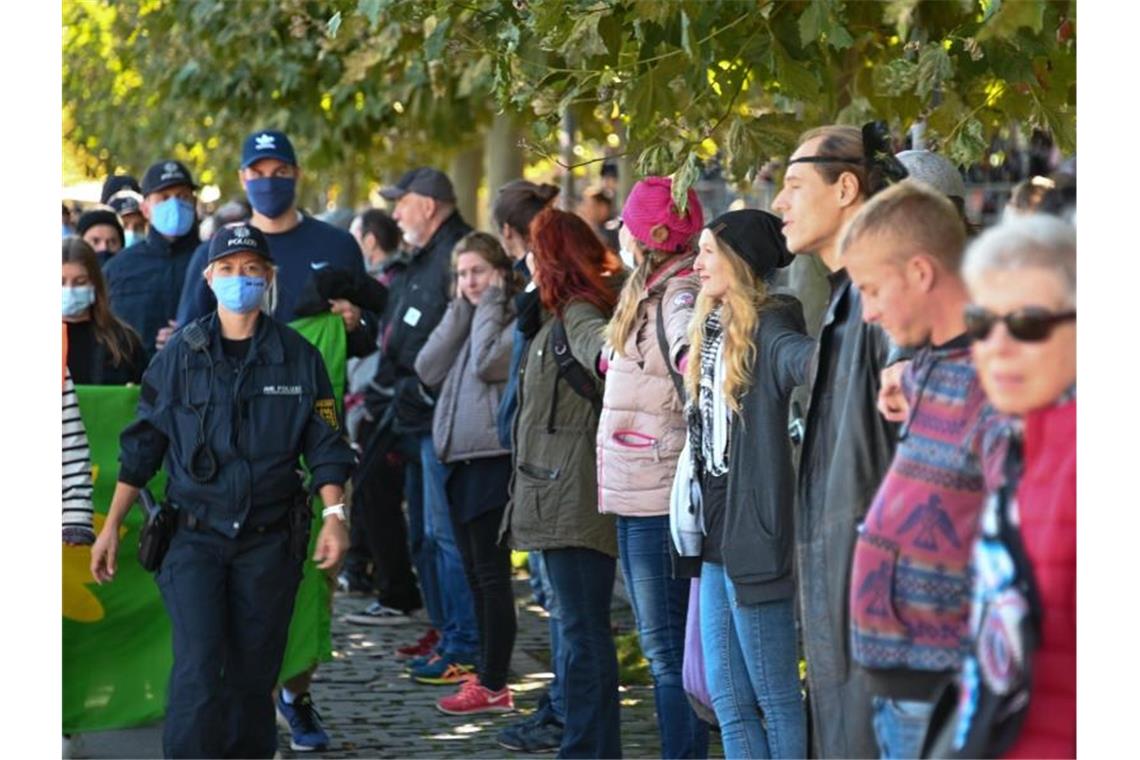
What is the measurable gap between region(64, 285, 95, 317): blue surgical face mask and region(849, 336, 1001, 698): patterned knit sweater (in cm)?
568

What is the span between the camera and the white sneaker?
1210 centimetres

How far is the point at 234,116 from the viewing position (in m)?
16.2

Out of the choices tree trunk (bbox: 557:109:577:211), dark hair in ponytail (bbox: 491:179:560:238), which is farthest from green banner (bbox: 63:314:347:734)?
tree trunk (bbox: 557:109:577:211)

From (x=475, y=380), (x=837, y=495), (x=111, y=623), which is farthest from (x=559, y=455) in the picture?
(x=837, y=495)

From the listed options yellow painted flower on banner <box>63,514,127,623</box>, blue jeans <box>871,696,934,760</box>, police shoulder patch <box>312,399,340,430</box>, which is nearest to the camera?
blue jeans <box>871,696,934,760</box>

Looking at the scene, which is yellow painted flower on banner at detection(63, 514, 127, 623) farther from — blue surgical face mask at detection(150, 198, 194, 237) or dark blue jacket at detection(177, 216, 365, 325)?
blue surgical face mask at detection(150, 198, 194, 237)

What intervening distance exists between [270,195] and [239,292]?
2040mm

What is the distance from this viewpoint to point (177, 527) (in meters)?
7.71

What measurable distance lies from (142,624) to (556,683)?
1662 mm

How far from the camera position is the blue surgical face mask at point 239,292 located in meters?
7.84

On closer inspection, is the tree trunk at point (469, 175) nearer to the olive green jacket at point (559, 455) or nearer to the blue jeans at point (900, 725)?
the olive green jacket at point (559, 455)

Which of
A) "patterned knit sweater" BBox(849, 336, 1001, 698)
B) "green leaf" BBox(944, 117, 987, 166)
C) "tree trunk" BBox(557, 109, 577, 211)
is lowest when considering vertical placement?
"patterned knit sweater" BBox(849, 336, 1001, 698)

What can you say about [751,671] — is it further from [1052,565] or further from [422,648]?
[422,648]
